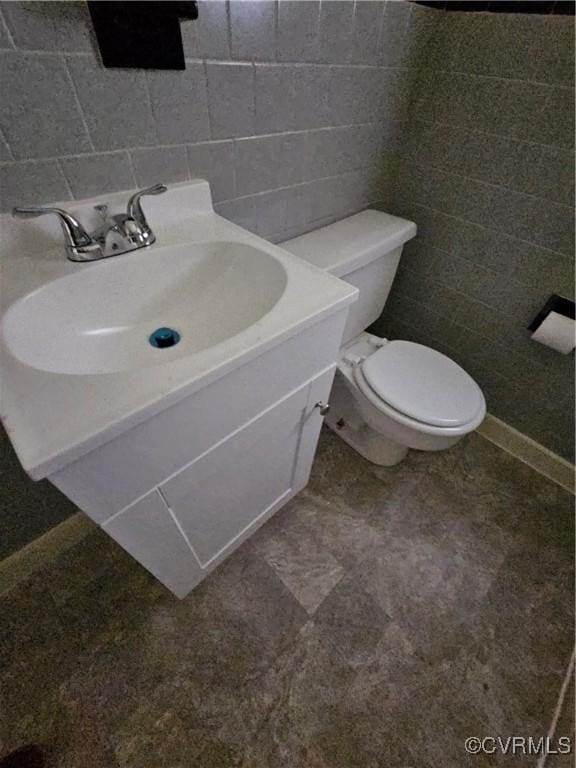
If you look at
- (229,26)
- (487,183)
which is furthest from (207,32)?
(487,183)

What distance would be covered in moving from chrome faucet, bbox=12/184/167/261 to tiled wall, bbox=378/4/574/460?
90 cm

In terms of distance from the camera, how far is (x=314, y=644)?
869 millimetres

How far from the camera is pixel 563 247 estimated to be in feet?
3.01

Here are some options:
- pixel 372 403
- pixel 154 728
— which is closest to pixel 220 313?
pixel 372 403

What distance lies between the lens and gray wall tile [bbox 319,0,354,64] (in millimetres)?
674

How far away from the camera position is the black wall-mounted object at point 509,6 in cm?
71

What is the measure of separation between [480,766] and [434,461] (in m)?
0.79

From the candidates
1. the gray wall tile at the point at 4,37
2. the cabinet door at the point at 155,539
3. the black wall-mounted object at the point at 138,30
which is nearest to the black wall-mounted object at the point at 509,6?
the black wall-mounted object at the point at 138,30

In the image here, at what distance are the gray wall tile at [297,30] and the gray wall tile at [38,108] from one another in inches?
16.4

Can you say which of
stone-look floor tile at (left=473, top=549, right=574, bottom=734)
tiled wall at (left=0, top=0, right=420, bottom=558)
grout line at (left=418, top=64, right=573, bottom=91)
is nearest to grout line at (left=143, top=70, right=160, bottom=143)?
tiled wall at (left=0, top=0, right=420, bottom=558)

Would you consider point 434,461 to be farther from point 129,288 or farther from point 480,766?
point 129,288

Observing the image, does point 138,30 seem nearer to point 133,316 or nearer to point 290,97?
point 290,97

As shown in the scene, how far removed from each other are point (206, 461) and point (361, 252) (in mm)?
690

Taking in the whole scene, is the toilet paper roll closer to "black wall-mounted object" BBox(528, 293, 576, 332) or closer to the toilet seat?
"black wall-mounted object" BBox(528, 293, 576, 332)
